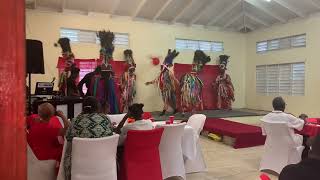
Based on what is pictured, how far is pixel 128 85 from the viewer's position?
31.2ft

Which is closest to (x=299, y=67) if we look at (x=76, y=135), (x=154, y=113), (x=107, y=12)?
(x=154, y=113)

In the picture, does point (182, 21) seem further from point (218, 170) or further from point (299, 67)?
point (218, 170)

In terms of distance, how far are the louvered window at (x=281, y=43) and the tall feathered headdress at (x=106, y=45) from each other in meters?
5.65

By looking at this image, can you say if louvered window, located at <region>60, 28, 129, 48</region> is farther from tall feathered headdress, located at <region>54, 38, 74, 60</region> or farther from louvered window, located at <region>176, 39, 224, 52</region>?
louvered window, located at <region>176, 39, 224, 52</region>

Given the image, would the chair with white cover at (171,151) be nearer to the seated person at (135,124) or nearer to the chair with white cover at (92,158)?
the seated person at (135,124)

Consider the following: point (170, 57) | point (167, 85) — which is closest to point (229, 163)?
point (167, 85)

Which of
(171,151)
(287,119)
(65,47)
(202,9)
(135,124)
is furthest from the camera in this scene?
(202,9)

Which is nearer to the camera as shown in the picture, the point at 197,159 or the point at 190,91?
the point at 197,159

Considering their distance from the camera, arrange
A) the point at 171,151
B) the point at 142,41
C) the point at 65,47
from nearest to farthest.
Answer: the point at 171,151 < the point at 65,47 < the point at 142,41

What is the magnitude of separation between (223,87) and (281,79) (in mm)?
1998

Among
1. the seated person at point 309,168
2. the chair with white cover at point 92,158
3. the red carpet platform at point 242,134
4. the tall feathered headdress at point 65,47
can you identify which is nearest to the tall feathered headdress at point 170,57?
the tall feathered headdress at point 65,47

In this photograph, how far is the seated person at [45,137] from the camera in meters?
2.94

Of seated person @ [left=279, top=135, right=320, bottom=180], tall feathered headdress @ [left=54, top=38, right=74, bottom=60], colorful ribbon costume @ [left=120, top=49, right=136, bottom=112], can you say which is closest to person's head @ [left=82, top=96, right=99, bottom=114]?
seated person @ [left=279, top=135, right=320, bottom=180]

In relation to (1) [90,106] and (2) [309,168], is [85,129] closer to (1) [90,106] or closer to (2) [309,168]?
(1) [90,106]
